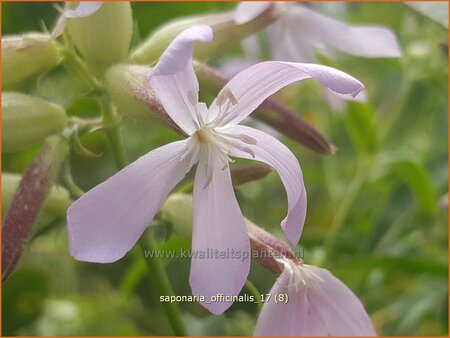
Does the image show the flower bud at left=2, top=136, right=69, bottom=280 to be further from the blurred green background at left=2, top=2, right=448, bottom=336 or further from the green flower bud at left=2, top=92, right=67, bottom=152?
the blurred green background at left=2, top=2, right=448, bottom=336

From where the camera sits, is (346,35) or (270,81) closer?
(270,81)

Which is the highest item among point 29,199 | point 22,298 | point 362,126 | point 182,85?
point 182,85

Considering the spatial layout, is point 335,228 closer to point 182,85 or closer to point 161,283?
point 161,283

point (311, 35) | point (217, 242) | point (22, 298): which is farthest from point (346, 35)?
point (22, 298)

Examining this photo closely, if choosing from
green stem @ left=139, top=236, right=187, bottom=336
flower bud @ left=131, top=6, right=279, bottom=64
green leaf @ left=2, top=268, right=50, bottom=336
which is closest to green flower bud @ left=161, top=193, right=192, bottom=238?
green stem @ left=139, top=236, right=187, bottom=336

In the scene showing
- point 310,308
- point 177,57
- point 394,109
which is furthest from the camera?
point 394,109

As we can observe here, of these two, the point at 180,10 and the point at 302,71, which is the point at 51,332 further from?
the point at 302,71

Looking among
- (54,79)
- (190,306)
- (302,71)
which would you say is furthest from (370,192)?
(302,71)

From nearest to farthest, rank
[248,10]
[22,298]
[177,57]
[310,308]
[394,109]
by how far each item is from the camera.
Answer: [177,57] < [310,308] < [248,10] < [22,298] < [394,109]
